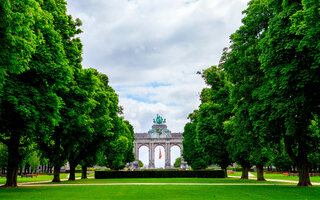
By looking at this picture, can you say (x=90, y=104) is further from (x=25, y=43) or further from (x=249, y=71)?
(x=249, y=71)

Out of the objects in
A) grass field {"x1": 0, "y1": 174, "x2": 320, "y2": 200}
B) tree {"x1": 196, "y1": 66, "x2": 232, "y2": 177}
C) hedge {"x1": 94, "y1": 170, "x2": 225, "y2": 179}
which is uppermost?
tree {"x1": 196, "y1": 66, "x2": 232, "y2": 177}

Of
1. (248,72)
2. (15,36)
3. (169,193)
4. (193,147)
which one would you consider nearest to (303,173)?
(248,72)

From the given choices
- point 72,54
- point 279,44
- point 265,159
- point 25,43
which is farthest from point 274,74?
point 265,159

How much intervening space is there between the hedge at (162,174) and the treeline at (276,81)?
1147 centimetres

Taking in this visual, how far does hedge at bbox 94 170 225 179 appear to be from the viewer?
4489 cm

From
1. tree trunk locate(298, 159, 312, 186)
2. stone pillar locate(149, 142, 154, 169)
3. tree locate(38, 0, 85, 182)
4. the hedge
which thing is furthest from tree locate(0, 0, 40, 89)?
stone pillar locate(149, 142, 154, 169)

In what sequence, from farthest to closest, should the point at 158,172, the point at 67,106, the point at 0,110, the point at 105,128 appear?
the point at 158,172, the point at 105,128, the point at 67,106, the point at 0,110

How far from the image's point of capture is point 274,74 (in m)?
18.1

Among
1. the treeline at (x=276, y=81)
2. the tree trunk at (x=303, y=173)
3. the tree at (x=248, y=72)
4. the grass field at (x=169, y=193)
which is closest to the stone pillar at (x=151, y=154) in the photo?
the treeline at (x=276, y=81)

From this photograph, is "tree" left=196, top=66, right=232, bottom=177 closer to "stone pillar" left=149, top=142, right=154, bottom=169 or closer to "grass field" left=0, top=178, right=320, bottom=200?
"grass field" left=0, top=178, right=320, bottom=200

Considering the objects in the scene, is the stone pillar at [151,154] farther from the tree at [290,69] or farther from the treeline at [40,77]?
the tree at [290,69]

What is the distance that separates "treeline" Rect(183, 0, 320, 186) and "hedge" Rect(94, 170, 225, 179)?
11474 mm

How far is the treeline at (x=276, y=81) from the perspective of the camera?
16.2 meters

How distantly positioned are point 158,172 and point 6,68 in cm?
3538
